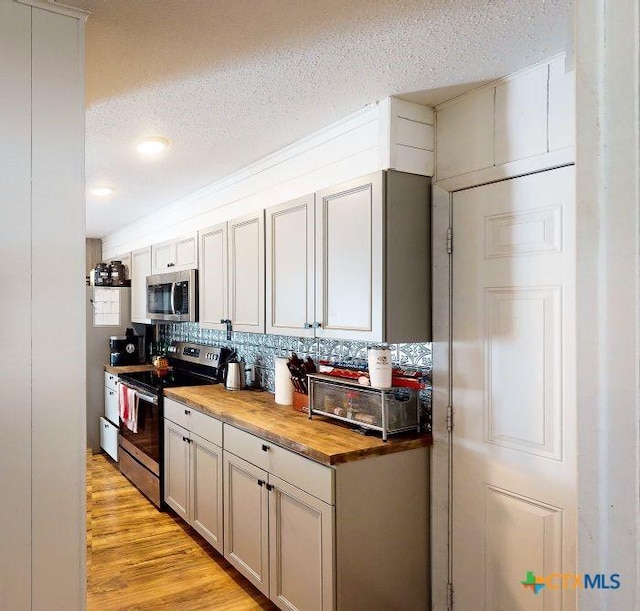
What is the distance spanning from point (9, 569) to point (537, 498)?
5.50 ft

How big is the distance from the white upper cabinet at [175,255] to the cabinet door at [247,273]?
651mm

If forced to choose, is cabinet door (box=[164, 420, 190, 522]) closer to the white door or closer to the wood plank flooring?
the wood plank flooring

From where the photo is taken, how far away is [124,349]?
5.39m

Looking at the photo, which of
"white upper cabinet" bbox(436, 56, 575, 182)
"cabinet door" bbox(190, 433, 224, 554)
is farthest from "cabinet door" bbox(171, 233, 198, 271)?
"white upper cabinet" bbox(436, 56, 575, 182)

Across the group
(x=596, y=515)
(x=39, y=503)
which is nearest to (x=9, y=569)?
(x=39, y=503)

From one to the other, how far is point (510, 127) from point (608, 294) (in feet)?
5.82

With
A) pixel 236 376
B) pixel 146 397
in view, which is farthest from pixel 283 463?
pixel 146 397

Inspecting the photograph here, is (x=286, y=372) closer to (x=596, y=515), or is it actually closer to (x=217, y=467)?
(x=217, y=467)

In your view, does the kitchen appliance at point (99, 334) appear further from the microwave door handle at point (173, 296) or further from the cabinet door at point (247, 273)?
the cabinet door at point (247, 273)

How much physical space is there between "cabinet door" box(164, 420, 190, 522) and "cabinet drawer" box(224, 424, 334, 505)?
65 cm

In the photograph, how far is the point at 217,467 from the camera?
2.89 m

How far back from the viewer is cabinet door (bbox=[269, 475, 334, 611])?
2041 millimetres

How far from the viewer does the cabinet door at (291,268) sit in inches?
104

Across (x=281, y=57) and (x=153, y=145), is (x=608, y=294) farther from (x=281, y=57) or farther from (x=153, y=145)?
(x=153, y=145)
